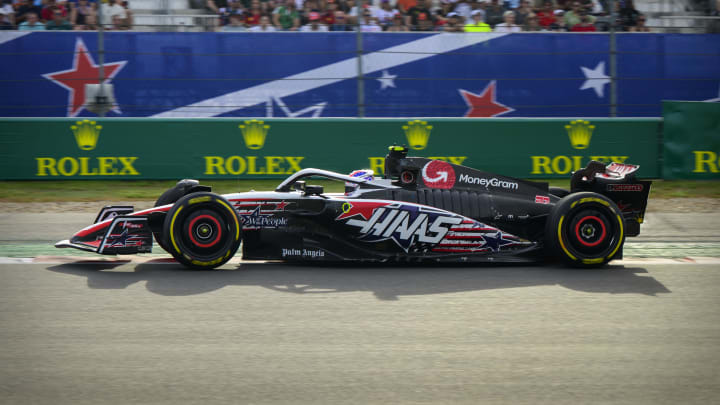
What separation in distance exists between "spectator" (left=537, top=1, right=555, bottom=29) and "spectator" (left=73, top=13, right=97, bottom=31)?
824 cm

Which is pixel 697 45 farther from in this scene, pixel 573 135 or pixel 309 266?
pixel 309 266

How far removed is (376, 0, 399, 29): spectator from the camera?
48.3 ft

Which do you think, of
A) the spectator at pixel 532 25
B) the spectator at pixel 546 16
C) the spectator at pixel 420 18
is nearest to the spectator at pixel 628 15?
the spectator at pixel 546 16

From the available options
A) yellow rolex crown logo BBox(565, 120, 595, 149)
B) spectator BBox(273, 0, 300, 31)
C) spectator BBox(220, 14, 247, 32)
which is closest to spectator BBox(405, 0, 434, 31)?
spectator BBox(273, 0, 300, 31)

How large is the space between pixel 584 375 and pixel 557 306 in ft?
4.81

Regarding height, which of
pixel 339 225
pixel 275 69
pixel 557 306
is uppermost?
pixel 275 69

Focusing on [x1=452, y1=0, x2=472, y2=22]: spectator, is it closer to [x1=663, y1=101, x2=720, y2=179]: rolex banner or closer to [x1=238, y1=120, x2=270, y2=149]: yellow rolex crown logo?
[x1=663, y1=101, x2=720, y2=179]: rolex banner

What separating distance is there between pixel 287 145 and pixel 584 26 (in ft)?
20.9

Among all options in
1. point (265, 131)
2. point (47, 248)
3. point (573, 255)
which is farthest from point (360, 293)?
point (265, 131)

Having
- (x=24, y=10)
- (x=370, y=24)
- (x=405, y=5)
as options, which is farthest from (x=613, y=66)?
(x=24, y=10)

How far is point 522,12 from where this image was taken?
49.5ft

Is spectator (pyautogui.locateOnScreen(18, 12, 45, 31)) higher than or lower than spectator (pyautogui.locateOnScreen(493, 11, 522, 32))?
higher

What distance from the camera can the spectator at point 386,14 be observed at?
48.3 feet

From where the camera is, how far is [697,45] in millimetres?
14703
